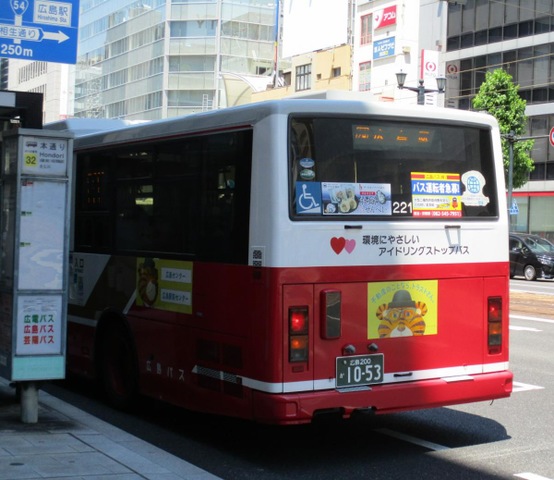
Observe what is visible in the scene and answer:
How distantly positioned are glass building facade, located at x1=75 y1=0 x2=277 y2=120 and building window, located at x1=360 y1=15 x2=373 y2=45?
67.0 feet

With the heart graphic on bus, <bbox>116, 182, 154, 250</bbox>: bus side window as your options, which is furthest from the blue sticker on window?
<bbox>116, 182, 154, 250</bbox>: bus side window

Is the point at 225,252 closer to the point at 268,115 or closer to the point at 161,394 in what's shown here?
the point at 268,115

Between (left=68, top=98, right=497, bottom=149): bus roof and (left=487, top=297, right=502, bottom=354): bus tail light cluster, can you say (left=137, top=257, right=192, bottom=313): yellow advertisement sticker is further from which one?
(left=487, top=297, right=502, bottom=354): bus tail light cluster

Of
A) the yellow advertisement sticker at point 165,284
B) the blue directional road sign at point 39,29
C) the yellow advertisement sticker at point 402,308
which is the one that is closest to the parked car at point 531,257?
the blue directional road sign at point 39,29

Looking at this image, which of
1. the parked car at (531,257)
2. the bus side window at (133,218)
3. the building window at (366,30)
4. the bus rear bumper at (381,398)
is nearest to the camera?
the bus rear bumper at (381,398)

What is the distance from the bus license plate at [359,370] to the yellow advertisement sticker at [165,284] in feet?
5.01

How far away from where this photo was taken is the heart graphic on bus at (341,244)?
7.19m

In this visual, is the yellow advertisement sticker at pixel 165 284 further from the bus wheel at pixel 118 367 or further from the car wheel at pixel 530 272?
the car wheel at pixel 530 272

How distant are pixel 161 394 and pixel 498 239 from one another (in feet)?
11.0

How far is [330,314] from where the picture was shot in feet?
23.3

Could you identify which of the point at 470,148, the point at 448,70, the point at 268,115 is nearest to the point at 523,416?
the point at 470,148

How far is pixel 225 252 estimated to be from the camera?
295 inches

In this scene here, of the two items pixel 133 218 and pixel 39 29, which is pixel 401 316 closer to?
pixel 133 218

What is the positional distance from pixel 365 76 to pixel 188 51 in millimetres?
28072
